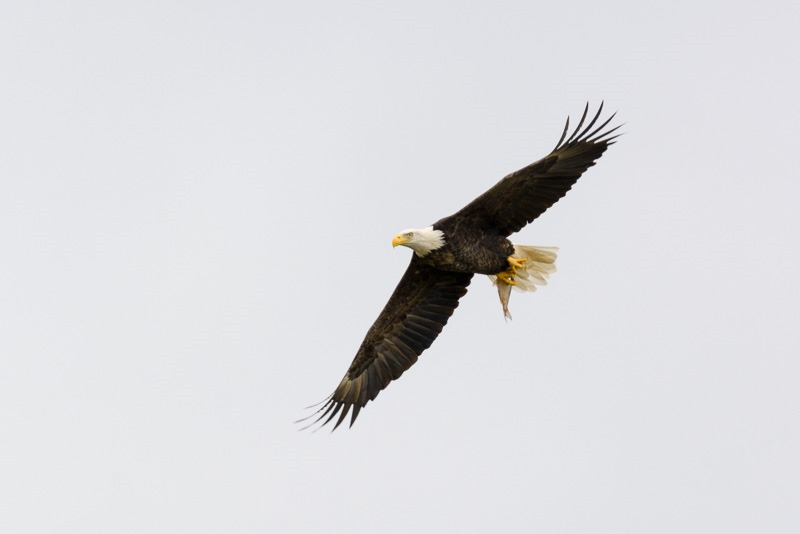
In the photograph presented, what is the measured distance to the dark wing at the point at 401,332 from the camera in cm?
1266

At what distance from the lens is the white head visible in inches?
464

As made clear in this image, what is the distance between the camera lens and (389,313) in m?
12.8

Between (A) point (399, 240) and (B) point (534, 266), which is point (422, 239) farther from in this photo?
(B) point (534, 266)

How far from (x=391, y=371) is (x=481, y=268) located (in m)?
1.48

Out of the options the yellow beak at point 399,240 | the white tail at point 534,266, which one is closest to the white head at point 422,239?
the yellow beak at point 399,240

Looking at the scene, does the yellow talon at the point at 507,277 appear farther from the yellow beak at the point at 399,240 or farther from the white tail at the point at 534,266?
the yellow beak at the point at 399,240

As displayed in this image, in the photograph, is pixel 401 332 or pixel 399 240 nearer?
pixel 399 240

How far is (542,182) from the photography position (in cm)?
1170

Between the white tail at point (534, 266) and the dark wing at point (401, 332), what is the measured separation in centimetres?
52

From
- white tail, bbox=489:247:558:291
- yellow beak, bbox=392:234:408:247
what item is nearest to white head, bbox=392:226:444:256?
yellow beak, bbox=392:234:408:247

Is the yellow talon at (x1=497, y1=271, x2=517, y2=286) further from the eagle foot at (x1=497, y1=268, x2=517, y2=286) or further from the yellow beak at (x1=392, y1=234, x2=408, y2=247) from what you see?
A: the yellow beak at (x1=392, y1=234, x2=408, y2=247)

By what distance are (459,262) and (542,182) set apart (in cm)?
106

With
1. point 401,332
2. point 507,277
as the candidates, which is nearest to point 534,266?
point 507,277

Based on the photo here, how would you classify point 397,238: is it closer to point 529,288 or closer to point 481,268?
point 481,268
